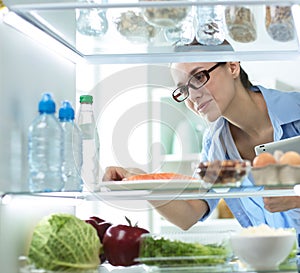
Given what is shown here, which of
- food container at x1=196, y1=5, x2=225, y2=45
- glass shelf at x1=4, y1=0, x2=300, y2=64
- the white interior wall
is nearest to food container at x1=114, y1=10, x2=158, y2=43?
glass shelf at x1=4, y1=0, x2=300, y2=64

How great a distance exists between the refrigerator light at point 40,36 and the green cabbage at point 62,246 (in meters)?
0.45

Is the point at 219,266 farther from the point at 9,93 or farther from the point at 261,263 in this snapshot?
the point at 9,93

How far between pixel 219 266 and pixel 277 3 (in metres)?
0.60

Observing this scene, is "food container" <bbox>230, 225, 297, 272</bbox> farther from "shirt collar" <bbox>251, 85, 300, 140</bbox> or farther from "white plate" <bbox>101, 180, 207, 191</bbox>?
"shirt collar" <bbox>251, 85, 300, 140</bbox>

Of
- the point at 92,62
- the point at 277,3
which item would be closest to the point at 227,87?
the point at 92,62

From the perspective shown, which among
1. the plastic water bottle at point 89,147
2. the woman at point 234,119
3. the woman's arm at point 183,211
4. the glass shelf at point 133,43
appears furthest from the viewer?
the woman's arm at point 183,211

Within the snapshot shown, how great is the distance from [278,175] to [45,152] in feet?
1.74

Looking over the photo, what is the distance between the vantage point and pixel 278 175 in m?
1.31

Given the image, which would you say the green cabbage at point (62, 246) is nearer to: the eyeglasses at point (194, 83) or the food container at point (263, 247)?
the food container at point (263, 247)

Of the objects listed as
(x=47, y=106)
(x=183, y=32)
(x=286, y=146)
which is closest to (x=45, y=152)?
(x=47, y=106)

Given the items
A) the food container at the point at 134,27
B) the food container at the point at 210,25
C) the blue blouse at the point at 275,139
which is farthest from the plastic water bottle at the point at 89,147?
the blue blouse at the point at 275,139

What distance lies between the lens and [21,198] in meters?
1.37

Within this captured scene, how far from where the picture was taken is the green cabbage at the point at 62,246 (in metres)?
1.33

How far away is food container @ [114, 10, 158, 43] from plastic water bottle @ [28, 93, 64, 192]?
10.6 inches
